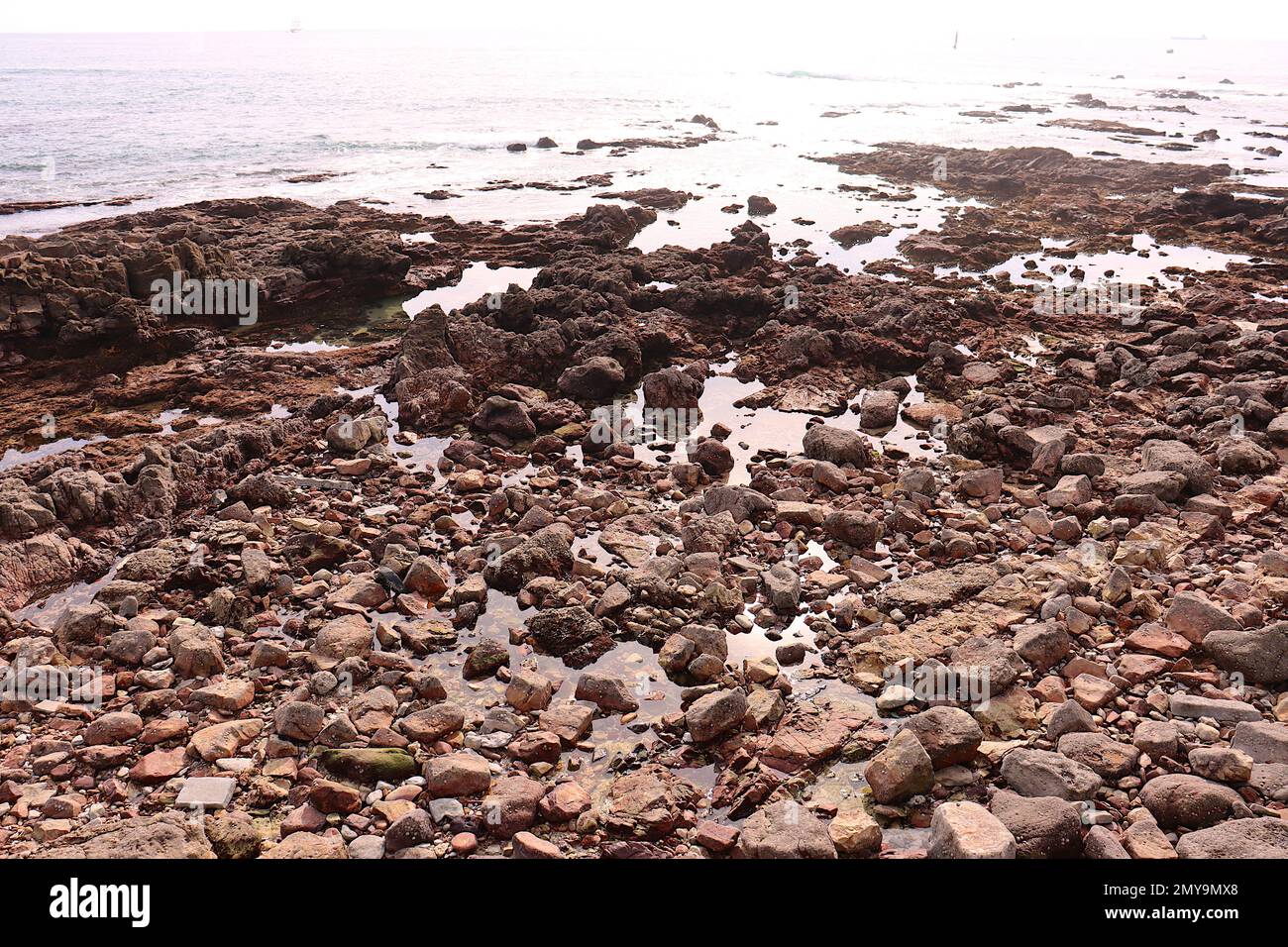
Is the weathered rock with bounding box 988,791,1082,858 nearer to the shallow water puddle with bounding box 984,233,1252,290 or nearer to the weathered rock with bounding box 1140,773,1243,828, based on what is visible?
the weathered rock with bounding box 1140,773,1243,828

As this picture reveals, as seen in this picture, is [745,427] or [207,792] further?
[745,427]

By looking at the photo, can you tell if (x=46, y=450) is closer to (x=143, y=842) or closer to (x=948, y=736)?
(x=143, y=842)

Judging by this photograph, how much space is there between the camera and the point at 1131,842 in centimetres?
523

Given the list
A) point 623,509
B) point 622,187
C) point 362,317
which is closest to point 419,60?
point 622,187

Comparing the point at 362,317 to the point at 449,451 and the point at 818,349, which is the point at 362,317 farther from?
the point at 818,349
